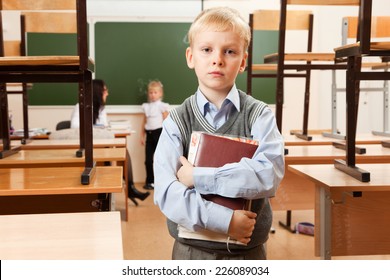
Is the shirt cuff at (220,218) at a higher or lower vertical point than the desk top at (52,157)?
higher

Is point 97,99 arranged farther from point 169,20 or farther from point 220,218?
point 220,218

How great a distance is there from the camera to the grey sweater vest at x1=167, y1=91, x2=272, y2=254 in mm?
1116

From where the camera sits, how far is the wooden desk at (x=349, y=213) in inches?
61.9

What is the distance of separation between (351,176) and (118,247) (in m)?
1.01

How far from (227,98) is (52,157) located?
49.5 inches

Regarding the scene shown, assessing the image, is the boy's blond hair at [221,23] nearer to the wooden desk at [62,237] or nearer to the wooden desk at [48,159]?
the wooden desk at [62,237]

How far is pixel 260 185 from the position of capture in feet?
3.43

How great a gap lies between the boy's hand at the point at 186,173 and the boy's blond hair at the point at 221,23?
0.29 meters

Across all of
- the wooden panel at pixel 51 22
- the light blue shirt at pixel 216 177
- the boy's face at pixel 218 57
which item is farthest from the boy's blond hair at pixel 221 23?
the wooden panel at pixel 51 22

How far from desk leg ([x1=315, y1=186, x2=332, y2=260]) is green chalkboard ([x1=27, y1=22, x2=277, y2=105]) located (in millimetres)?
3616

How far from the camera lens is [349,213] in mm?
1690

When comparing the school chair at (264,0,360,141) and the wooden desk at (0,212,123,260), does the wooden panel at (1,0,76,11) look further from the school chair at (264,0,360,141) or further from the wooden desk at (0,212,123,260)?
→ the wooden desk at (0,212,123,260)
